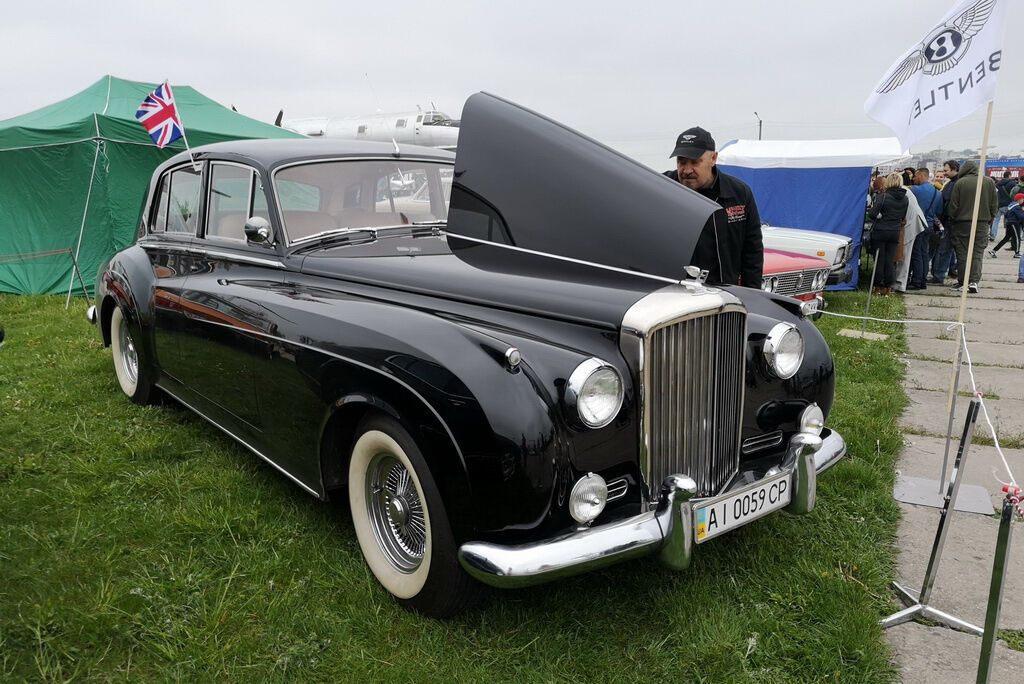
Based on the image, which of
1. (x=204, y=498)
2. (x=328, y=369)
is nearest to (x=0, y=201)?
(x=204, y=498)

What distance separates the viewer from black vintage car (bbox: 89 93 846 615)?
7.27 feet

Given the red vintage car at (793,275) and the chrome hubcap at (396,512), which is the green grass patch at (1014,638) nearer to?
the chrome hubcap at (396,512)

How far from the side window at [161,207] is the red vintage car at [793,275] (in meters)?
6.07

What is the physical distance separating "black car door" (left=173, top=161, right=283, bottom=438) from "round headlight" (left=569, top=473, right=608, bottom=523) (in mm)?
1560

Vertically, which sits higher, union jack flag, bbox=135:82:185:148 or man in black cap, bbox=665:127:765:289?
A: union jack flag, bbox=135:82:185:148

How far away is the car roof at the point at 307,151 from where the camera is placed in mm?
3570

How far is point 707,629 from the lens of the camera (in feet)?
8.24

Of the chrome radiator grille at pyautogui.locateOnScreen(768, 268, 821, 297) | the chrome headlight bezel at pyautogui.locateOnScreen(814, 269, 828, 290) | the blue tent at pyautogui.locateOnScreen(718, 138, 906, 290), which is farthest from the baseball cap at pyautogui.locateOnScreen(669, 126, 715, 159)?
the blue tent at pyautogui.locateOnScreen(718, 138, 906, 290)

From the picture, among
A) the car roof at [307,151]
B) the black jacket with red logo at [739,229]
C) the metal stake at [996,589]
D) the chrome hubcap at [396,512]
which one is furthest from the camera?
the black jacket with red logo at [739,229]

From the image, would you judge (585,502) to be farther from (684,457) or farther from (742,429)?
(742,429)

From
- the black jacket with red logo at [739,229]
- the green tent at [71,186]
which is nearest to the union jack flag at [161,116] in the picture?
the green tent at [71,186]

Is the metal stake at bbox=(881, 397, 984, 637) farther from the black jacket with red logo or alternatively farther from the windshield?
the windshield

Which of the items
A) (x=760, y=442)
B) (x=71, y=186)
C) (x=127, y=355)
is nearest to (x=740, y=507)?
(x=760, y=442)

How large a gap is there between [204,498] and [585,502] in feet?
7.18
